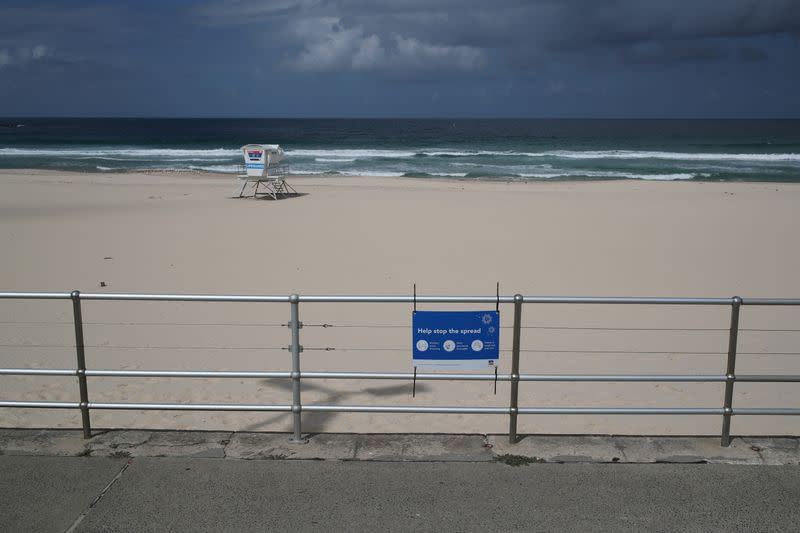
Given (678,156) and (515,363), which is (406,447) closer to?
(515,363)

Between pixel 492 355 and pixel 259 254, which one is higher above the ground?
pixel 492 355

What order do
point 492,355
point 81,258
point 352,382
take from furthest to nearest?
point 81,258 → point 352,382 → point 492,355

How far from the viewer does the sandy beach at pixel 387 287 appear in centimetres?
660

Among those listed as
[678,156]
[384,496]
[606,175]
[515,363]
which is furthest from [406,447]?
[678,156]

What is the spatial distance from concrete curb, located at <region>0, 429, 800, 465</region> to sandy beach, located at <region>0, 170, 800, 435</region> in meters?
0.84

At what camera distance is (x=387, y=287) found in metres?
10.8

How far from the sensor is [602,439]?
4.70m

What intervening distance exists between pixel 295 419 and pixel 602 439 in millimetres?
1991

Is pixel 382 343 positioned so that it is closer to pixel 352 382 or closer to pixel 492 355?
pixel 352 382

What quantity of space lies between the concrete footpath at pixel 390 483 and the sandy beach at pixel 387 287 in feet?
3.06

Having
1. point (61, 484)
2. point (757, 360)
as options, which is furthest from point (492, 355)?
point (757, 360)

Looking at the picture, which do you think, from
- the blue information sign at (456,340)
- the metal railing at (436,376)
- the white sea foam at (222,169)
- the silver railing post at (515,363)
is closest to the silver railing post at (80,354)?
the metal railing at (436,376)

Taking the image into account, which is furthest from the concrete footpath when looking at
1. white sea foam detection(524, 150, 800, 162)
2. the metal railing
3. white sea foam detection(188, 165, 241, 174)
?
white sea foam detection(524, 150, 800, 162)

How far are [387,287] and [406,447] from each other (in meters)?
6.25
